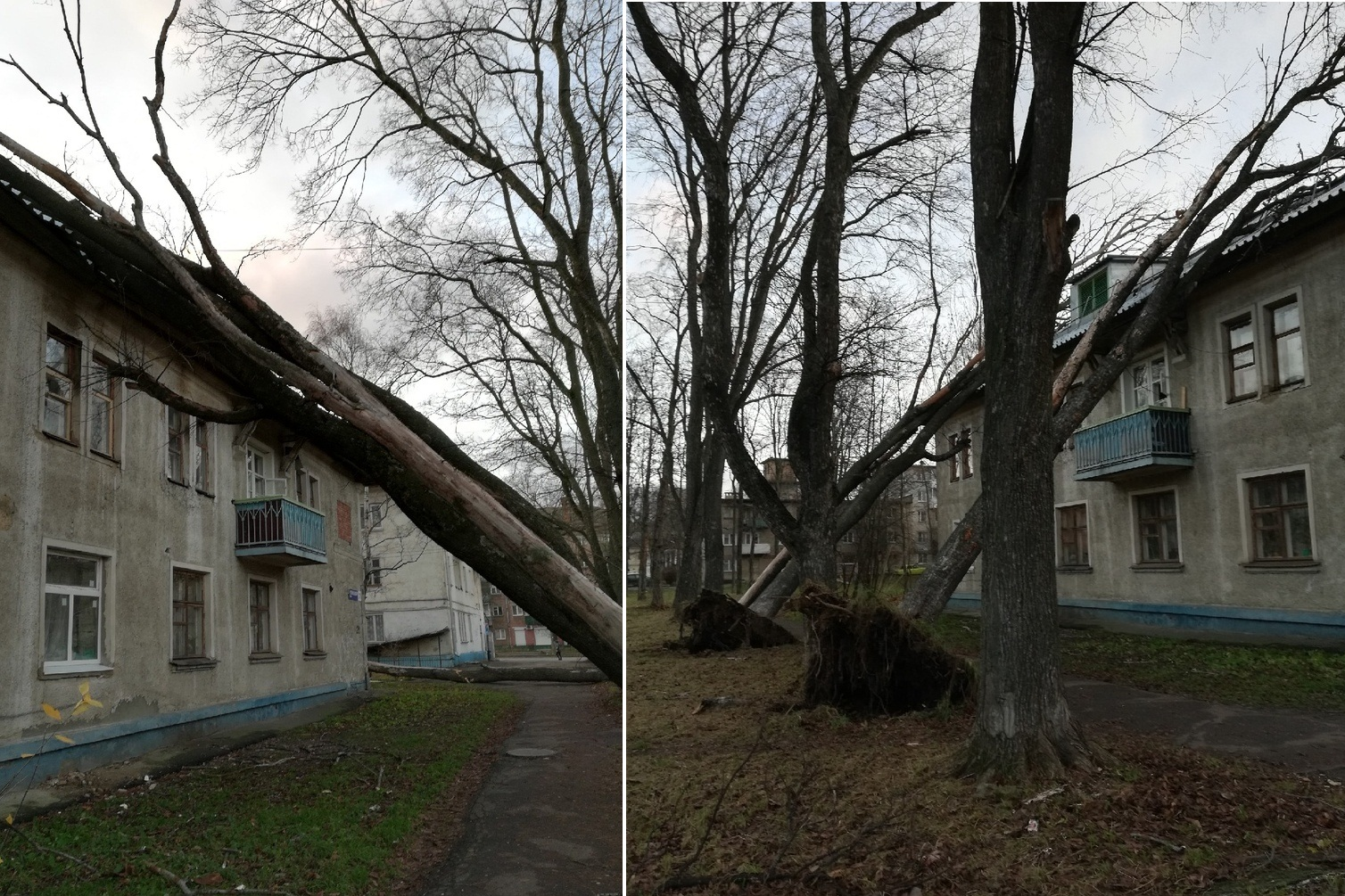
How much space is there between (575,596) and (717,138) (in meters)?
1.59

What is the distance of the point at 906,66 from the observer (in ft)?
9.66

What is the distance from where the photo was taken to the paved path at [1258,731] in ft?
6.78

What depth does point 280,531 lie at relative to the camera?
12.4 ft

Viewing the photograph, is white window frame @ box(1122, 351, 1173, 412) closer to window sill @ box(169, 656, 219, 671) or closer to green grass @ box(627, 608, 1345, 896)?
green grass @ box(627, 608, 1345, 896)

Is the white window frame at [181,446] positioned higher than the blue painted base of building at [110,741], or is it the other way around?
the white window frame at [181,446]

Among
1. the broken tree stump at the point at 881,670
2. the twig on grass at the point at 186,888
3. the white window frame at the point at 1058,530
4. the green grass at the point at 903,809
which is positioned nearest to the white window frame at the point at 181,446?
the twig on grass at the point at 186,888

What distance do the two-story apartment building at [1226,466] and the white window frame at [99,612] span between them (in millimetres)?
2649

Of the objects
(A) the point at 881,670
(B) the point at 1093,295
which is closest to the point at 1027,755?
(A) the point at 881,670

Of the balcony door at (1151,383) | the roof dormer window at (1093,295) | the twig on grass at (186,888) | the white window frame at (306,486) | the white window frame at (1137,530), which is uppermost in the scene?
the roof dormer window at (1093,295)

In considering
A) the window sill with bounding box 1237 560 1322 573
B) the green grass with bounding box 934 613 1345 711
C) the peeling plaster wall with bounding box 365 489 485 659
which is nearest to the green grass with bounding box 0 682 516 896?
the peeling plaster wall with bounding box 365 489 485 659

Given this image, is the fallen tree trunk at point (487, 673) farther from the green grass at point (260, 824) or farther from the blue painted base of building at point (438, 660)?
the green grass at point (260, 824)

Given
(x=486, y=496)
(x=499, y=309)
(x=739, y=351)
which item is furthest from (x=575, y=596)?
(x=499, y=309)

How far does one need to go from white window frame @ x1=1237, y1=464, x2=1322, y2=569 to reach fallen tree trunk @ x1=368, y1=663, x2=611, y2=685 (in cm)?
295

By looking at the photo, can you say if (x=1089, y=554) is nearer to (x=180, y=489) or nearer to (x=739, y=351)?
(x=739, y=351)
